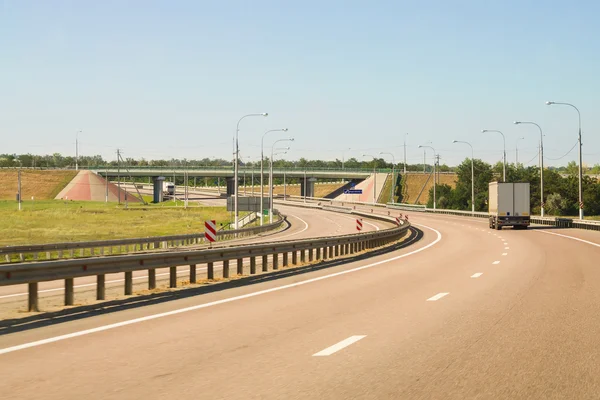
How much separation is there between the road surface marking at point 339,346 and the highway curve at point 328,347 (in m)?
0.02

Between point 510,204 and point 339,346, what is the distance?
4933 centimetres

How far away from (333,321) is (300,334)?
1.43 meters

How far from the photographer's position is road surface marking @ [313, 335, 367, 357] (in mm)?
9402

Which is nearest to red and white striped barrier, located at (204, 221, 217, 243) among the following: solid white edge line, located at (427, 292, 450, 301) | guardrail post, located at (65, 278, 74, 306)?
solid white edge line, located at (427, 292, 450, 301)

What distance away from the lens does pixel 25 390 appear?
7.38 metres

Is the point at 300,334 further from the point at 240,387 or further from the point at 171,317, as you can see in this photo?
the point at 240,387

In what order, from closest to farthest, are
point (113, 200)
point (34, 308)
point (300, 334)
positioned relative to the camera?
1. point (300, 334)
2. point (34, 308)
3. point (113, 200)

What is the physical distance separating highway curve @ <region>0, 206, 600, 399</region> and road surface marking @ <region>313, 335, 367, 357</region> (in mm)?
15

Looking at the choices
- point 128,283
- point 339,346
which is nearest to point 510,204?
point 128,283

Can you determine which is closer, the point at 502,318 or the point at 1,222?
the point at 502,318

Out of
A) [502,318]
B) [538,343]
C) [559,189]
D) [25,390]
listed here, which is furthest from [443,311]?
[559,189]

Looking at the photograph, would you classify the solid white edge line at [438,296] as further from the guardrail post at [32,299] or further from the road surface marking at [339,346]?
the guardrail post at [32,299]

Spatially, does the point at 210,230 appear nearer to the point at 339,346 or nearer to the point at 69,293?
the point at 69,293

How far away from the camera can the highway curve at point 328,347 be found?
7492 millimetres
